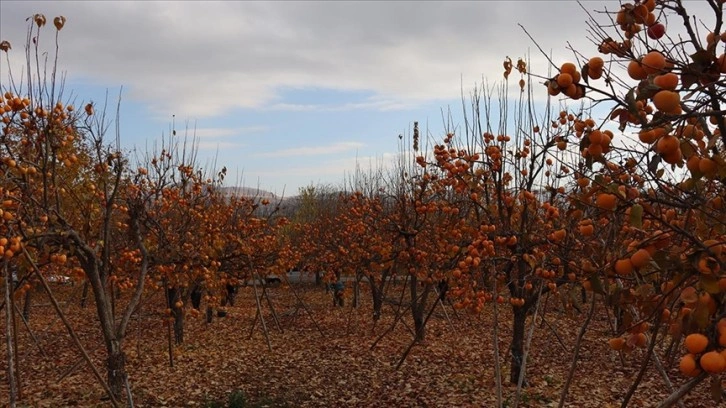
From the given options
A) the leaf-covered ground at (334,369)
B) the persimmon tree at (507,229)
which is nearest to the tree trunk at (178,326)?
the leaf-covered ground at (334,369)

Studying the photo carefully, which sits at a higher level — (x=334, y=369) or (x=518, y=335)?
(x=518, y=335)

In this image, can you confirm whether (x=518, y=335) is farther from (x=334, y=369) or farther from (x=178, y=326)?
(x=178, y=326)

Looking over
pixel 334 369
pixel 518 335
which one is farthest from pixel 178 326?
pixel 518 335

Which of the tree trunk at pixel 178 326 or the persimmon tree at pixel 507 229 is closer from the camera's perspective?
the persimmon tree at pixel 507 229

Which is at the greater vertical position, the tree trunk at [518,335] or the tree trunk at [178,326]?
the tree trunk at [518,335]

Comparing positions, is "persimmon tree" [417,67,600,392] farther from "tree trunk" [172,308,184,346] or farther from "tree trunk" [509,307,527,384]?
"tree trunk" [172,308,184,346]

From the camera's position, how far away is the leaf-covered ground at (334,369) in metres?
6.43

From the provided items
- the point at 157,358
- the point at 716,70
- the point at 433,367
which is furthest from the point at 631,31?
the point at 157,358

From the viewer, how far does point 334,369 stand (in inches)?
311

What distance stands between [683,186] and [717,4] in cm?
79

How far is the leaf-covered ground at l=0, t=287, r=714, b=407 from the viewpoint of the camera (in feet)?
21.1

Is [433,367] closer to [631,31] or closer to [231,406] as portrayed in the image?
[231,406]

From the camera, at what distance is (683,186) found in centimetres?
214

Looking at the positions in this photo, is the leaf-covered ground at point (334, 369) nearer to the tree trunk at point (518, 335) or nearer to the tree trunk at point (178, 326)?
the tree trunk at point (178, 326)
